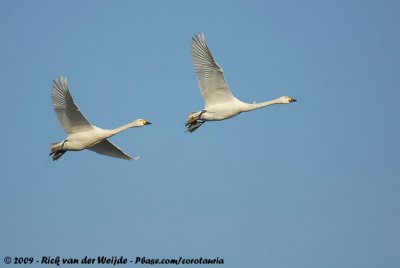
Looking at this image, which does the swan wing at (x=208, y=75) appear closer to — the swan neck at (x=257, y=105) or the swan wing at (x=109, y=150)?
the swan neck at (x=257, y=105)

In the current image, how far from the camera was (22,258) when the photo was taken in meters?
25.7

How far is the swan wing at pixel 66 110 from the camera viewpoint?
98.8 ft

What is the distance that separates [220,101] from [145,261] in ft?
30.0

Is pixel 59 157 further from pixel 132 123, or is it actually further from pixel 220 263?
pixel 220 263

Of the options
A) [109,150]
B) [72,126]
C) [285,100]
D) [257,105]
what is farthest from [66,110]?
[285,100]

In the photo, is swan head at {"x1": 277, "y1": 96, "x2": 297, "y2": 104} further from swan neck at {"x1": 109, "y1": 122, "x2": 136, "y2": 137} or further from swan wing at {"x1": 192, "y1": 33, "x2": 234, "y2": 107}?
swan neck at {"x1": 109, "y1": 122, "x2": 136, "y2": 137}

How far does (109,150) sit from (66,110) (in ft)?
14.9

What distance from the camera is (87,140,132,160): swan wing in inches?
1358

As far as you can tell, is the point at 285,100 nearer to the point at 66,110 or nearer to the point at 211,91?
the point at 211,91

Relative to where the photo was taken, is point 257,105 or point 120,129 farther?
point 257,105

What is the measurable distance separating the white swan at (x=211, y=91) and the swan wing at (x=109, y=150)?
3670 millimetres

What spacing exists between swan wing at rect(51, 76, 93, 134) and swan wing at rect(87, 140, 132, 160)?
10.4ft

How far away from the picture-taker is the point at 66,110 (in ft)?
101

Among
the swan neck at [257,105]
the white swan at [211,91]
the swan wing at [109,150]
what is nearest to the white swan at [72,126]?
the swan wing at [109,150]
